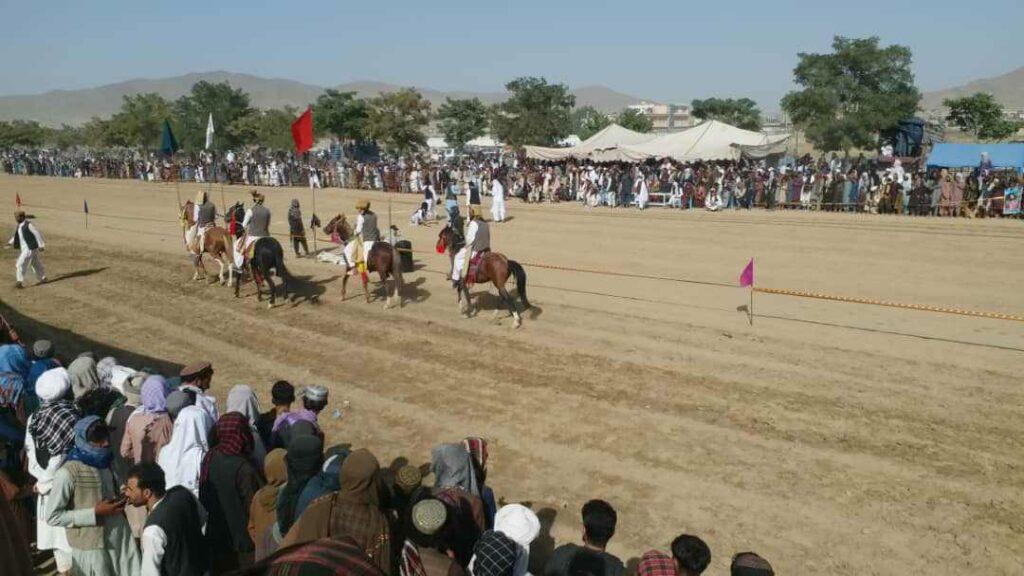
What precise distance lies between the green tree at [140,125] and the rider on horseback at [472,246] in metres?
60.7

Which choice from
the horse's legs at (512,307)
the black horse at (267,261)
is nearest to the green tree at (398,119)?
the black horse at (267,261)

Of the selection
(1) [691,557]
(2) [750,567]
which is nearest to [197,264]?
(1) [691,557]

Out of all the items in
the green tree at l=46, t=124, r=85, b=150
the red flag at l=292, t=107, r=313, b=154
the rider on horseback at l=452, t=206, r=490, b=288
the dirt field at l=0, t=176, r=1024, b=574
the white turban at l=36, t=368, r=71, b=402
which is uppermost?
the green tree at l=46, t=124, r=85, b=150

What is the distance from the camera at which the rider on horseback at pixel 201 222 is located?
16.3m

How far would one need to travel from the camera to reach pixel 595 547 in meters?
4.36

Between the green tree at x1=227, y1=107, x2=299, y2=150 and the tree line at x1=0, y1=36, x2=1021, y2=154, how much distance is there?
0.09 metres

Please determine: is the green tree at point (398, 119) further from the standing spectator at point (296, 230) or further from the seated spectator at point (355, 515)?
the seated spectator at point (355, 515)

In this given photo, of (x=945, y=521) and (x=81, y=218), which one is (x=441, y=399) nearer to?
(x=945, y=521)

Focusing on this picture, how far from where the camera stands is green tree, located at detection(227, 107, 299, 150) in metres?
62.2

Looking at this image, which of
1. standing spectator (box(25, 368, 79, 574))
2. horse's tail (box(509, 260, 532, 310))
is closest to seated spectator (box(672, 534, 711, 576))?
standing spectator (box(25, 368, 79, 574))

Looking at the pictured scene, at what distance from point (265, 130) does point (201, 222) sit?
51.4m

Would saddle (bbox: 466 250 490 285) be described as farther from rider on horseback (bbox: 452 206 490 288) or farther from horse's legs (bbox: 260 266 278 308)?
horse's legs (bbox: 260 266 278 308)

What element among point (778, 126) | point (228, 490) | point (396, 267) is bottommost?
point (228, 490)

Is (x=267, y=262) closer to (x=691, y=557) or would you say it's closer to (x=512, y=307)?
(x=512, y=307)
